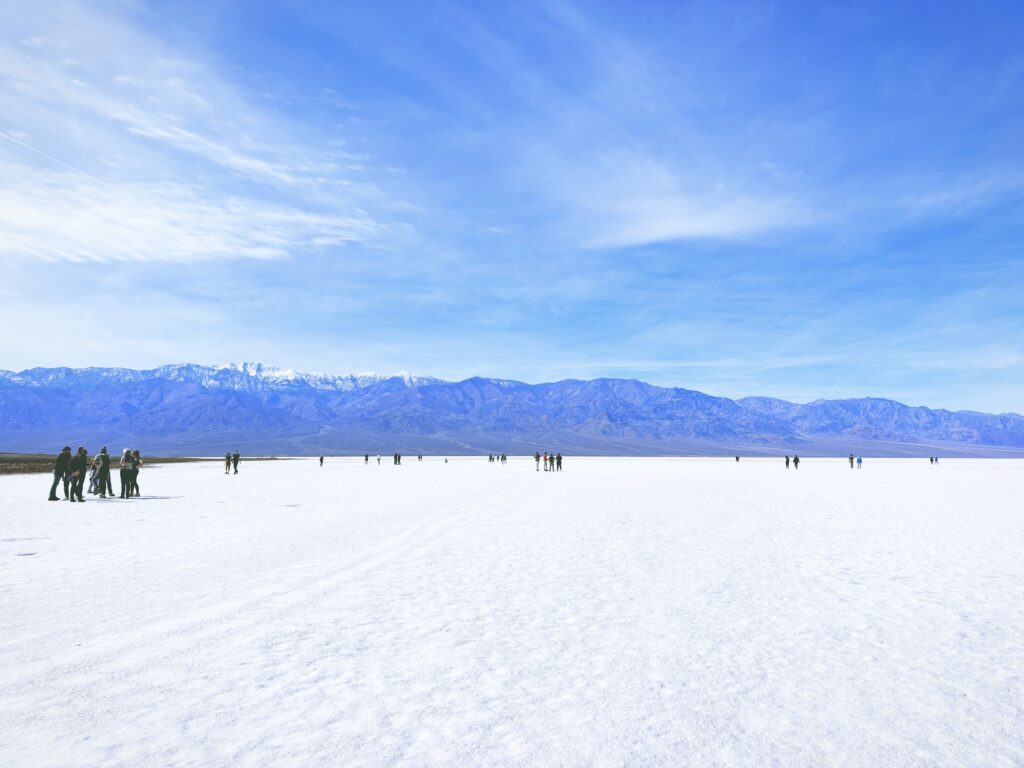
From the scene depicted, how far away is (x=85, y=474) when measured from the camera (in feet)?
83.2

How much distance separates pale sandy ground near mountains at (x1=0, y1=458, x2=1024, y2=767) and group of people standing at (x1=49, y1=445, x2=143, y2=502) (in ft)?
32.2

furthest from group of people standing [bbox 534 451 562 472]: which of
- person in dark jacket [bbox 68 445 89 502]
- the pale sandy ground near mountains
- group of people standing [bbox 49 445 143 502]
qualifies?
the pale sandy ground near mountains

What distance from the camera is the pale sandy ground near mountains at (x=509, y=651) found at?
4387 millimetres

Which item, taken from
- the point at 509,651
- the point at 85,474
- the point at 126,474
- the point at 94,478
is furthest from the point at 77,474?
the point at 509,651

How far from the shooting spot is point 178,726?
4.53 meters

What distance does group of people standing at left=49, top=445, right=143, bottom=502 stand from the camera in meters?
22.7

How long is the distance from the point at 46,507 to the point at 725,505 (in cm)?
2308

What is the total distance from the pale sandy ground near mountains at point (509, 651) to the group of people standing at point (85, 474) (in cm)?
982

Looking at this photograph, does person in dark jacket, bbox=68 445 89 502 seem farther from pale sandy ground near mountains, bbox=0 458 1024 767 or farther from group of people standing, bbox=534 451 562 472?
group of people standing, bbox=534 451 562 472

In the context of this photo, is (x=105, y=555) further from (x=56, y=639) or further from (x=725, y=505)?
(x=725, y=505)

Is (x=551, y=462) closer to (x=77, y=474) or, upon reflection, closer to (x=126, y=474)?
(x=126, y=474)

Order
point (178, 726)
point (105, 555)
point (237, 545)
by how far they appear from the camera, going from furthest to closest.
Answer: point (237, 545), point (105, 555), point (178, 726)

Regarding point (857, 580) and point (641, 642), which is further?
point (857, 580)

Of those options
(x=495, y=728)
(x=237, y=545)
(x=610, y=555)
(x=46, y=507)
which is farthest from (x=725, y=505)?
(x=46, y=507)
